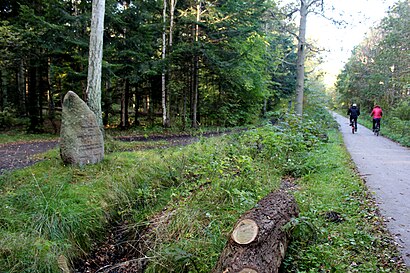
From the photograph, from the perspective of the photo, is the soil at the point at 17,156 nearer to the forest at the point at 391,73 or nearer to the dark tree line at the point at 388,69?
the forest at the point at 391,73

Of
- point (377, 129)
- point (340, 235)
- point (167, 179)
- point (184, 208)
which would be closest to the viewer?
point (340, 235)

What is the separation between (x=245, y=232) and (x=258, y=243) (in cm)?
20

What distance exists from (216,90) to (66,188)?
17.5m

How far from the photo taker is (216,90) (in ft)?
71.7

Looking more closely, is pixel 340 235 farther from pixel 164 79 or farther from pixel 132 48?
pixel 164 79

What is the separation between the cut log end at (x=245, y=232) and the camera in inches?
114

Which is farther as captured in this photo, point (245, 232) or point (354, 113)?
point (354, 113)

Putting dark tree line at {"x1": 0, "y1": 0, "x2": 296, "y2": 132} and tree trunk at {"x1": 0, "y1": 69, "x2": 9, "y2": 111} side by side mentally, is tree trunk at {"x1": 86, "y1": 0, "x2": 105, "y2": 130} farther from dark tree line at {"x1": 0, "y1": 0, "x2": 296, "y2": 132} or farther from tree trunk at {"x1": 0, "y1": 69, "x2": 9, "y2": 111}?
tree trunk at {"x1": 0, "y1": 69, "x2": 9, "y2": 111}

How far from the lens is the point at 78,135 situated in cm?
701

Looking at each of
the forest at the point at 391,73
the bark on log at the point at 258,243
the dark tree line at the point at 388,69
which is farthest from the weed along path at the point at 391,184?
the dark tree line at the point at 388,69

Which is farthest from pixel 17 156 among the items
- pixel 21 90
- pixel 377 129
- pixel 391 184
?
pixel 377 129

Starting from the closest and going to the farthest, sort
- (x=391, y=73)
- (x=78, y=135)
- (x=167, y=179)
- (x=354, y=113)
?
1. (x=167, y=179)
2. (x=78, y=135)
3. (x=354, y=113)
4. (x=391, y=73)

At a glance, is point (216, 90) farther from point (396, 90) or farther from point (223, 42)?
point (396, 90)

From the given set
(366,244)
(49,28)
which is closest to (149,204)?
(366,244)
